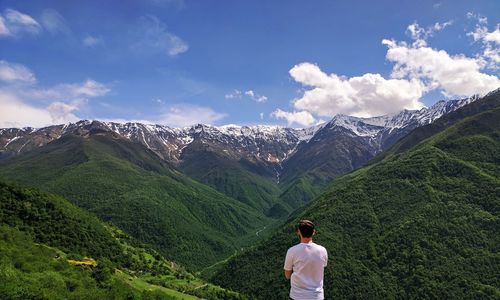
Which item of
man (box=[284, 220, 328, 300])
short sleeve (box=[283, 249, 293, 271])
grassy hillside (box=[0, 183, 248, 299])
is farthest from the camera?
grassy hillside (box=[0, 183, 248, 299])

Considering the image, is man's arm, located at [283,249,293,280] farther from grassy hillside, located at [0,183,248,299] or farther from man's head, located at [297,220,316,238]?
grassy hillside, located at [0,183,248,299]

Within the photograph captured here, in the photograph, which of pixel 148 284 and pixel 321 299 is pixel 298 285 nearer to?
pixel 321 299

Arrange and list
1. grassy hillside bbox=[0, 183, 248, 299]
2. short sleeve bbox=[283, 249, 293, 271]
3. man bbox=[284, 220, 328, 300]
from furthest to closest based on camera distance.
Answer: grassy hillside bbox=[0, 183, 248, 299]
short sleeve bbox=[283, 249, 293, 271]
man bbox=[284, 220, 328, 300]

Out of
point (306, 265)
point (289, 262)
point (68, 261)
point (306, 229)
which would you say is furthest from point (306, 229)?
point (68, 261)

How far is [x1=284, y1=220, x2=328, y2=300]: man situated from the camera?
55.4 ft

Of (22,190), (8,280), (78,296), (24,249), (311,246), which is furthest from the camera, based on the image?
(22,190)

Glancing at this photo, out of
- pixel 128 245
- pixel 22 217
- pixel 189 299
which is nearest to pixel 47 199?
pixel 22 217

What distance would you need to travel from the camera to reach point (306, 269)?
1695cm

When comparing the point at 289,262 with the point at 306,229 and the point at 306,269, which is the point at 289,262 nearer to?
the point at 306,269

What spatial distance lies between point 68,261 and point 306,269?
120516mm

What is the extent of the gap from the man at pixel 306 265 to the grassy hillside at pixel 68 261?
77191mm

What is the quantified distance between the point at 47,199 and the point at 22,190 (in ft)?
41.7

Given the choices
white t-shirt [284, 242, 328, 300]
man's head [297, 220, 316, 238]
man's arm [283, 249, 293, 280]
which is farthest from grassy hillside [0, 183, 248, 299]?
man's head [297, 220, 316, 238]

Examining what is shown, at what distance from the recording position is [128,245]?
196 metres
